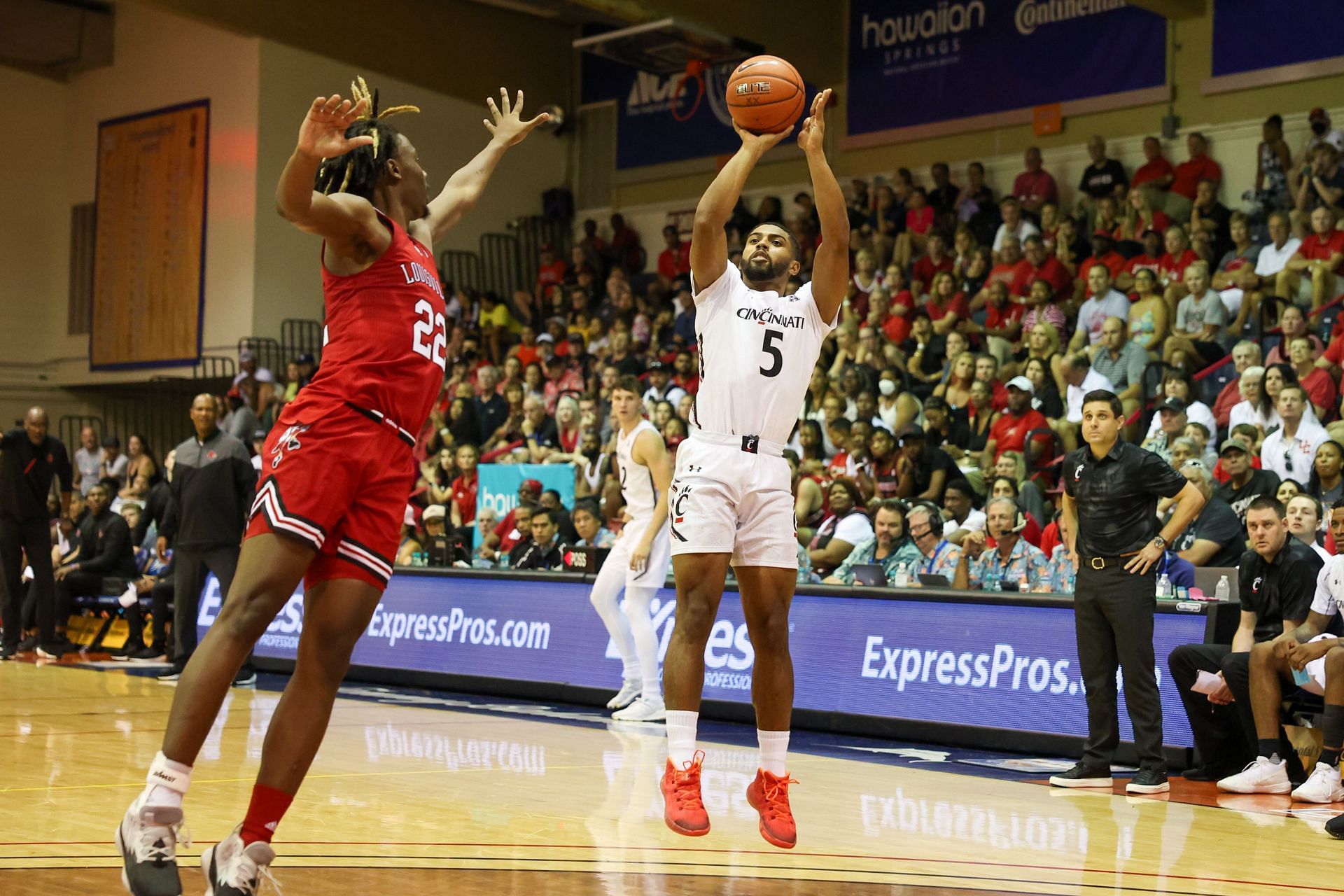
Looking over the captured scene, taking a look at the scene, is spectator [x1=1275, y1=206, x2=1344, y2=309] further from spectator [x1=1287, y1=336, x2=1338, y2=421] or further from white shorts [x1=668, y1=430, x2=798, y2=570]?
white shorts [x1=668, y1=430, x2=798, y2=570]

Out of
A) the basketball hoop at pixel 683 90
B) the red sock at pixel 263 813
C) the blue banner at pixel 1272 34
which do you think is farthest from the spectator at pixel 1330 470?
the basketball hoop at pixel 683 90

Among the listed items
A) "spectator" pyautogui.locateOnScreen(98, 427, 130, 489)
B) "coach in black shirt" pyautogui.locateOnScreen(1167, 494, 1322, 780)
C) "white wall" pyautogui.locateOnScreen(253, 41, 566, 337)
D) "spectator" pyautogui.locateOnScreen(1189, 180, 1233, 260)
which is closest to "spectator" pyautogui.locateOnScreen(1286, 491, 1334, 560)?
"coach in black shirt" pyautogui.locateOnScreen(1167, 494, 1322, 780)

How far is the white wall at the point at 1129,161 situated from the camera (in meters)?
16.1

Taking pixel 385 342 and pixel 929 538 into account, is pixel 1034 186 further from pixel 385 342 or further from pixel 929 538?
pixel 385 342

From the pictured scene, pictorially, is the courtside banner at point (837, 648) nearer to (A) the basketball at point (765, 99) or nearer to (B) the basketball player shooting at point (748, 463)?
(B) the basketball player shooting at point (748, 463)

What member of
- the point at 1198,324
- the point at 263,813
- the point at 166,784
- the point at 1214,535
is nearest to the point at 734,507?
the point at 263,813

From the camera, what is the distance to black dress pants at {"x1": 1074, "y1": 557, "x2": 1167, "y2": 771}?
26.2ft

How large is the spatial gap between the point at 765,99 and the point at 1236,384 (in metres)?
8.44

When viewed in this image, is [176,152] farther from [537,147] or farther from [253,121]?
[537,147]

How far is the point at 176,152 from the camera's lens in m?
22.7

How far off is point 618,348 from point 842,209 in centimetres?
1239

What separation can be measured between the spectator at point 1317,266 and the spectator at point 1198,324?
1.94ft

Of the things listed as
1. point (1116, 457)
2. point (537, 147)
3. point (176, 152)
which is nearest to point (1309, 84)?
point (1116, 457)

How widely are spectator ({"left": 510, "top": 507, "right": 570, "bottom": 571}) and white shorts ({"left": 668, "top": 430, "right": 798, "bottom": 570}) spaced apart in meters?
6.88
